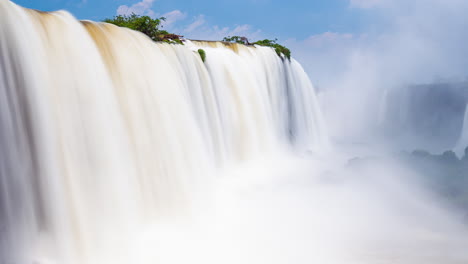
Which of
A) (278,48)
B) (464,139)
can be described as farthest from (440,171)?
(464,139)

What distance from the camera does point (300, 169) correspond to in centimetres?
1450

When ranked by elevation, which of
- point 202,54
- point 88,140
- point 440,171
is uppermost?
point 202,54

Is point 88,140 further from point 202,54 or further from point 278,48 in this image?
point 278,48

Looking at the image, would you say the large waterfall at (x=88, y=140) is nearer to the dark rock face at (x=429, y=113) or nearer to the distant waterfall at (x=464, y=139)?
the distant waterfall at (x=464, y=139)

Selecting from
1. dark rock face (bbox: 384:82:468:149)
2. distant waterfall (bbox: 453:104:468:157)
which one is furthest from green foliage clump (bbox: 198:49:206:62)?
dark rock face (bbox: 384:82:468:149)

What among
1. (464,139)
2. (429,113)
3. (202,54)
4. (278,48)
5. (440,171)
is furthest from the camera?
(429,113)

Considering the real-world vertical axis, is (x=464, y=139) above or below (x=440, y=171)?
below

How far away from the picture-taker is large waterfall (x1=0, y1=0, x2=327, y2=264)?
4.80 meters

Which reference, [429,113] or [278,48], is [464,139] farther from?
[278,48]

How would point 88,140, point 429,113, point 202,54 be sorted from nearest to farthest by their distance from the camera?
1. point 88,140
2. point 202,54
3. point 429,113

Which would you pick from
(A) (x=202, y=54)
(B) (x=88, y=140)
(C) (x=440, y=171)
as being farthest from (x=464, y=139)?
(B) (x=88, y=140)

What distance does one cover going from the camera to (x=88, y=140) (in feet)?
19.0

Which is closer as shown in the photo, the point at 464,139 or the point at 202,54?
the point at 202,54

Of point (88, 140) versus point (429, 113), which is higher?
point (88, 140)
